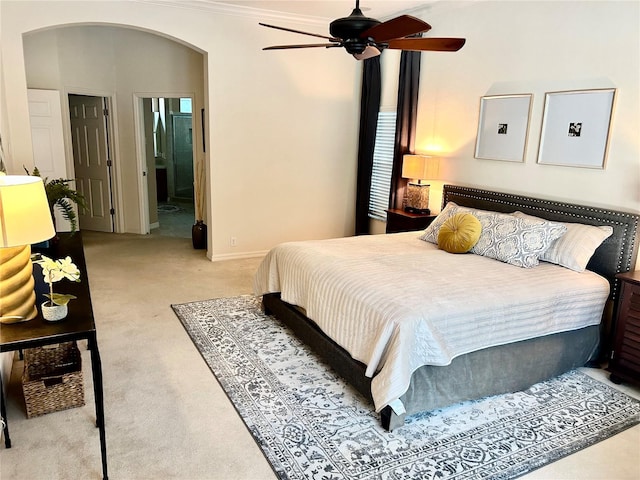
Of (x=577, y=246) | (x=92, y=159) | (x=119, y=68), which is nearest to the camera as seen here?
(x=577, y=246)

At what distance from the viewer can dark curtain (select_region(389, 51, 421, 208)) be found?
525 cm

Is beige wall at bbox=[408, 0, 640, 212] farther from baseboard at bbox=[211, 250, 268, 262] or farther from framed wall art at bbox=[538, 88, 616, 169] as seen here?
baseboard at bbox=[211, 250, 268, 262]

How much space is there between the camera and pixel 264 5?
5160mm

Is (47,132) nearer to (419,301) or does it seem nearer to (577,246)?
(419,301)

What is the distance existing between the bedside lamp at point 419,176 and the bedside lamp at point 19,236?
3721mm

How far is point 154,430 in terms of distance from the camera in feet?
8.40

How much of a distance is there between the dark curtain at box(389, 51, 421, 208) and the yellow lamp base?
4141mm

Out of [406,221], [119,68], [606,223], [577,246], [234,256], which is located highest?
[119,68]

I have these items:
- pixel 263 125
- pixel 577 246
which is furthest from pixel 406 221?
pixel 263 125

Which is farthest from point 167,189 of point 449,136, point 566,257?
point 566,257

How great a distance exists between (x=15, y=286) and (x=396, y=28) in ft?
7.29

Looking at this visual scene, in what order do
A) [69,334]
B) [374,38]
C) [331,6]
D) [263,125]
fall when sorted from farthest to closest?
[263,125]
[331,6]
[374,38]
[69,334]

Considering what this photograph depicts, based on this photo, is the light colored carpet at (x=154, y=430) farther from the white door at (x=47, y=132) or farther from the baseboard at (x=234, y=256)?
the white door at (x=47, y=132)

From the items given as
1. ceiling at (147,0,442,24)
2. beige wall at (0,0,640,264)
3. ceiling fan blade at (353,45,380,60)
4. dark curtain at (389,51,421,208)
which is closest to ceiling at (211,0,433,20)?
ceiling at (147,0,442,24)
